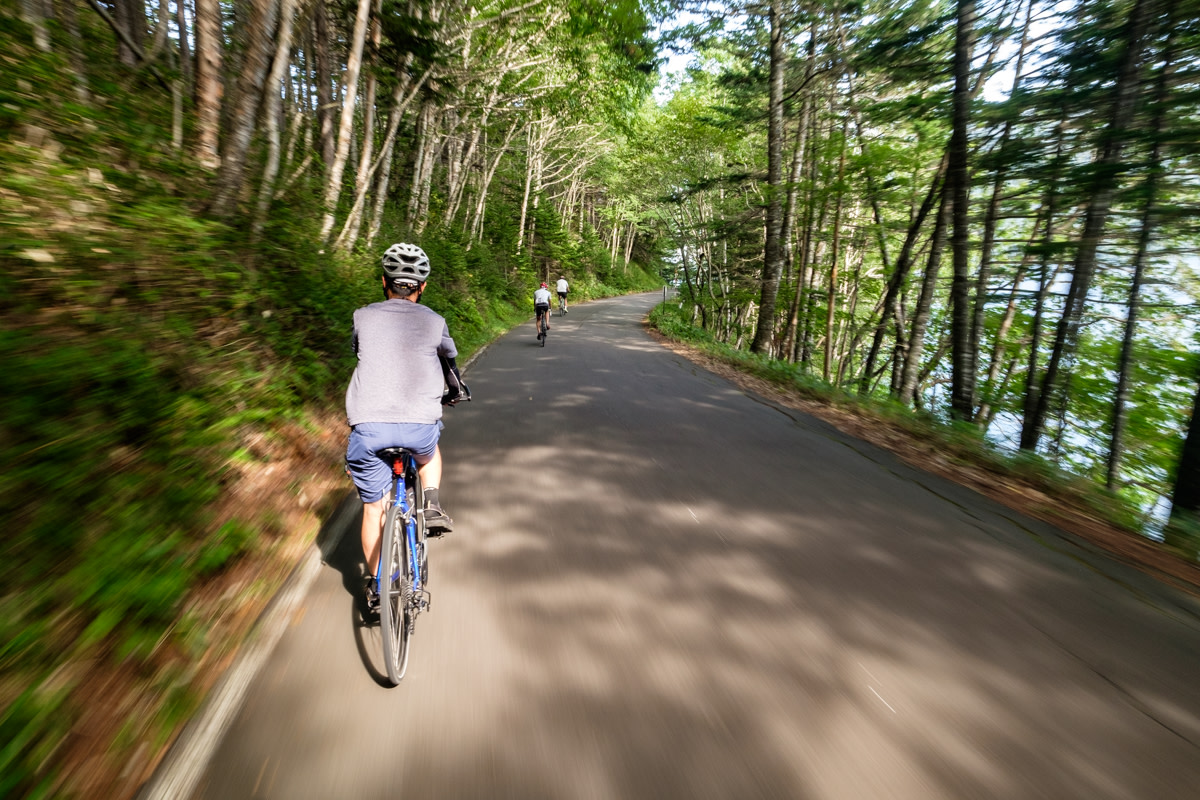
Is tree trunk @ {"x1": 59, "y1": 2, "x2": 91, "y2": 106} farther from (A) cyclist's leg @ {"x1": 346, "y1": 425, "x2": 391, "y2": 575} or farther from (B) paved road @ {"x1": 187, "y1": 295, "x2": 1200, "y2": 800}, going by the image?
(B) paved road @ {"x1": 187, "y1": 295, "x2": 1200, "y2": 800}

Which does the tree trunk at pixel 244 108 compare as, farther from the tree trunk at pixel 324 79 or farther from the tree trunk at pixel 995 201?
the tree trunk at pixel 995 201

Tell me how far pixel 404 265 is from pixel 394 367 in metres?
0.70

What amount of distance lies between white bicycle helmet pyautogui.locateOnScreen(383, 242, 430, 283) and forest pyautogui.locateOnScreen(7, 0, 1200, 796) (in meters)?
1.68

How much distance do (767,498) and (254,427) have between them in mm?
4625

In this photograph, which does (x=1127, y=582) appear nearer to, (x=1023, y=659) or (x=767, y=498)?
(x=1023, y=659)

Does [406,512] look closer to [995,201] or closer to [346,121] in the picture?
[346,121]

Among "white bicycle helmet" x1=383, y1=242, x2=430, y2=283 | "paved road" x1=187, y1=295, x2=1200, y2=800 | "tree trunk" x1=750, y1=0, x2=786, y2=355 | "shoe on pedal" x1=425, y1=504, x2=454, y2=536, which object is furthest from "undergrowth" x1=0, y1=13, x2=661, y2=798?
"tree trunk" x1=750, y1=0, x2=786, y2=355

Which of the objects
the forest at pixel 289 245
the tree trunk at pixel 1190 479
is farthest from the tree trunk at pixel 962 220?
the tree trunk at pixel 1190 479

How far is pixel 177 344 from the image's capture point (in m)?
3.98

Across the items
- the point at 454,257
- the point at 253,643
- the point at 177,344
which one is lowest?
the point at 253,643

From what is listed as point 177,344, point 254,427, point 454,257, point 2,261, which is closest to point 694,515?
point 254,427

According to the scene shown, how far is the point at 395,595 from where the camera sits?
2736 millimetres

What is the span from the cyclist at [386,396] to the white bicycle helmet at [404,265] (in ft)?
0.06

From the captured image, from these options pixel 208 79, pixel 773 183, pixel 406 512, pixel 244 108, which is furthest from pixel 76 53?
pixel 773 183
